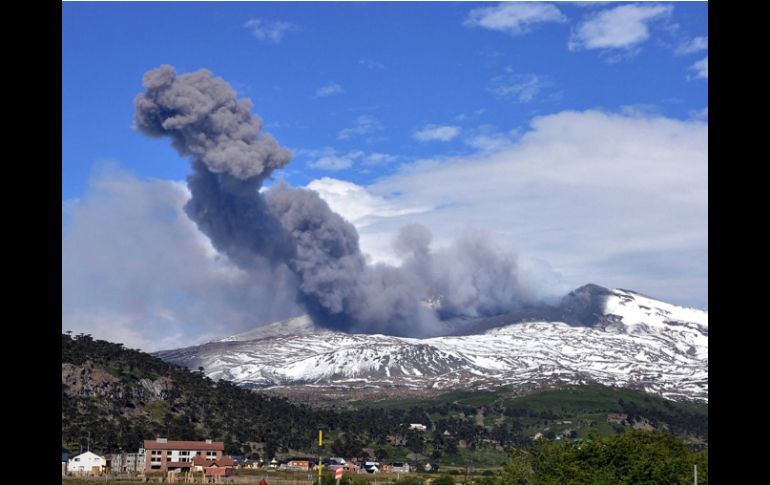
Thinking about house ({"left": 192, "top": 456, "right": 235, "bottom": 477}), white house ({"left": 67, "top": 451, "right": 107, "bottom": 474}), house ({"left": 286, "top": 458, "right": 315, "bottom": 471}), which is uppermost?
white house ({"left": 67, "top": 451, "right": 107, "bottom": 474})

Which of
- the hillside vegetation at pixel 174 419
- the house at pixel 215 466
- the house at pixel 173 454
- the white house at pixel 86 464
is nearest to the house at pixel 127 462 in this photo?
the house at pixel 173 454

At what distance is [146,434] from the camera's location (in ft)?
523

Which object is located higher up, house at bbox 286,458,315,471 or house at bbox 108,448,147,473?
house at bbox 108,448,147,473

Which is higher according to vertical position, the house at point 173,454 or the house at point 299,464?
the house at point 173,454

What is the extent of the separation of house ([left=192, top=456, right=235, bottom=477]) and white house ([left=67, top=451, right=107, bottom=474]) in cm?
1335

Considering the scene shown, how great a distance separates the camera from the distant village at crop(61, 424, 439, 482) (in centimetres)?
12812

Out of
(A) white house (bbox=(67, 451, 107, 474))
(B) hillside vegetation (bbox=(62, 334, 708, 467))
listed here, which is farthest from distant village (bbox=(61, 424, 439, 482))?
(B) hillside vegetation (bbox=(62, 334, 708, 467))

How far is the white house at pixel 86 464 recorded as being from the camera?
412 feet

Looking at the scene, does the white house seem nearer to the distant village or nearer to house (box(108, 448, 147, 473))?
the distant village

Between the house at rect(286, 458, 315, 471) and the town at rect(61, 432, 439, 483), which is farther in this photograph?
the house at rect(286, 458, 315, 471)

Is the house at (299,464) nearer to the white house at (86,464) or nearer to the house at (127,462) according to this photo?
the house at (127,462)
